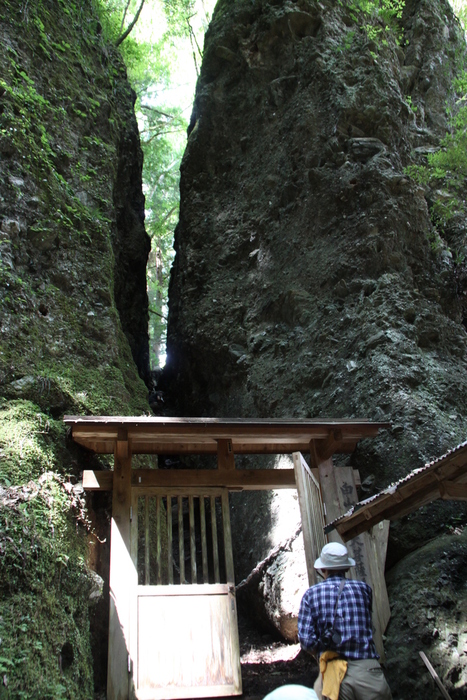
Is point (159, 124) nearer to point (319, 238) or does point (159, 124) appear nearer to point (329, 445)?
point (319, 238)

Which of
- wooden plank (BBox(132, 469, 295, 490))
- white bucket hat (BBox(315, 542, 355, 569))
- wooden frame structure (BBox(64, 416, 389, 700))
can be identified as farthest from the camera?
wooden plank (BBox(132, 469, 295, 490))

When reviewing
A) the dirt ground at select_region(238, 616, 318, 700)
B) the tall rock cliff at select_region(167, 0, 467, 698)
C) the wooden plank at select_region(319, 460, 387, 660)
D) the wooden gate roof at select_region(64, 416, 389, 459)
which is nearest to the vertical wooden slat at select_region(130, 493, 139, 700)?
the wooden gate roof at select_region(64, 416, 389, 459)

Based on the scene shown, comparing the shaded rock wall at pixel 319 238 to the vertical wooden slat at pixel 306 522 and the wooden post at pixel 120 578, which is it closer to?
the vertical wooden slat at pixel 306 522

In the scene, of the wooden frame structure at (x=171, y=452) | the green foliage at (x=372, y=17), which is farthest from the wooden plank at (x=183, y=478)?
the green foliage at (x=372, y=17)

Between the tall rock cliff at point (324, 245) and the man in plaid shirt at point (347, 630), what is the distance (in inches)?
72.6

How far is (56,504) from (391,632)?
3.81m

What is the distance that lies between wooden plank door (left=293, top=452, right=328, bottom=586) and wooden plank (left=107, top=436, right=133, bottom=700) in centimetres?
202

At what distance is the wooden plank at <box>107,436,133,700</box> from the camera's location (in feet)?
18.1

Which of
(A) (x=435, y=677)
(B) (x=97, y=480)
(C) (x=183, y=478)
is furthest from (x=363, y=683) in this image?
(B) (x=97, y=480)

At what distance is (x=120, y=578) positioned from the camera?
596cm

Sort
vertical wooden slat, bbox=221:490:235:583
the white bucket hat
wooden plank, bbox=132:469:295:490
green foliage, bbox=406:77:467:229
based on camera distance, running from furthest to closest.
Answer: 1. green foliage, bbox=406:77:467:229
2. wooden plank, bbox=132:469:295:490
3. vertical wooden slat, bbox=221:490:235:583
4. the white bucket hat

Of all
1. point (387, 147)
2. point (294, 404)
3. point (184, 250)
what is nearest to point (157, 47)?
point (184, 250)

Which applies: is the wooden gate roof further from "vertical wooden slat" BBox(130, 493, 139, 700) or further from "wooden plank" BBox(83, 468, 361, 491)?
"vertical wooden slat" BBox(130, 493, 139, 700)

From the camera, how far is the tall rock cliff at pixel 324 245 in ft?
27.9
